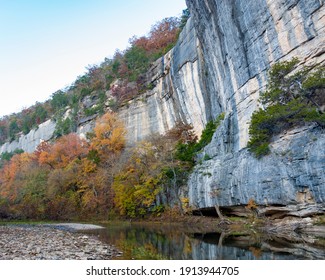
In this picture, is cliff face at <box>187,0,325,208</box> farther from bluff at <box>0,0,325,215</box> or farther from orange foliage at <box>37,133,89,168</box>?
orange foliage at <box>37,133,89,168</box>

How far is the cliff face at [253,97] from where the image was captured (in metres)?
14.9

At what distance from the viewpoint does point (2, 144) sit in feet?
235

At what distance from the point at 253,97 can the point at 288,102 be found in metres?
4.52

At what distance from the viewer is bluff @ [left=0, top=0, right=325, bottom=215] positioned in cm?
1505

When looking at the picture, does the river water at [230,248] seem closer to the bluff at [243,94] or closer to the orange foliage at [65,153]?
the bluff at [243,94]

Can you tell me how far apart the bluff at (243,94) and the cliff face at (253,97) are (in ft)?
0.17

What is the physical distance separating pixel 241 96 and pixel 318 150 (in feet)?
30.3

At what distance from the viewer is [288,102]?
655 inches

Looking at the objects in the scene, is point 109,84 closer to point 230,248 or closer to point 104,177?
point 104,177

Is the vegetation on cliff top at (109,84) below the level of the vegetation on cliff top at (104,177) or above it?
above

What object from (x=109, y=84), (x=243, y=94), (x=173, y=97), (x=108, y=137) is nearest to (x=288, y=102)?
(x=243, y=94)

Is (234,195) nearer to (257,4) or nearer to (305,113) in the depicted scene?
(305,113)

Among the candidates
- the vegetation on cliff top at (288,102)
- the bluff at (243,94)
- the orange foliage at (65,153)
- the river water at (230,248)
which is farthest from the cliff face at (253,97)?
the orange foliage at (65,153)
